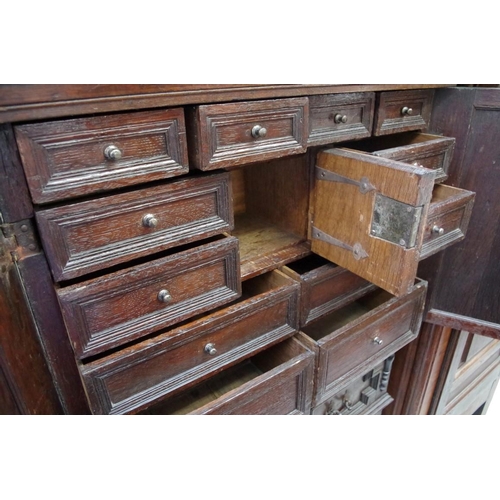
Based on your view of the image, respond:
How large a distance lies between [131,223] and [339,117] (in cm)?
48

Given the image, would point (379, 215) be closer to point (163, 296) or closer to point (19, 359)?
point (163, 296)

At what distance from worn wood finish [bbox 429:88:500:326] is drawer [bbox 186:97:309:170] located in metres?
0.46

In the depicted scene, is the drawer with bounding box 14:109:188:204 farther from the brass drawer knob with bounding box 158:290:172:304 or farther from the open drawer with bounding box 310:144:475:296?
the open drawer with bounding box 310:144:475:296

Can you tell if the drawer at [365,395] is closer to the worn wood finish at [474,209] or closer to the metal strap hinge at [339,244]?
the worn wood finish at [474,209]

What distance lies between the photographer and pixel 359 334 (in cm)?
98

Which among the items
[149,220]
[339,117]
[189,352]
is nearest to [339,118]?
[339,117]

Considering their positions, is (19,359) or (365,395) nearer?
(19,359)

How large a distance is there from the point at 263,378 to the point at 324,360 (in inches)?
6.8

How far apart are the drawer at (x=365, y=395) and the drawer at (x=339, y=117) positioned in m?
0.75

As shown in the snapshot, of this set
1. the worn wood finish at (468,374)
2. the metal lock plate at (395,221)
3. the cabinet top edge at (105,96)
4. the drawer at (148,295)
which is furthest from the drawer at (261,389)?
the worn wood finish at (468,374)

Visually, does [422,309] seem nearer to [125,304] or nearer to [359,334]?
[359,334]

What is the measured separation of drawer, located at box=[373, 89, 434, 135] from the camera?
90 cm

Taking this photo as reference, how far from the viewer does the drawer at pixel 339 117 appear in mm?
791

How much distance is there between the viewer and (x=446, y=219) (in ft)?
3.02
